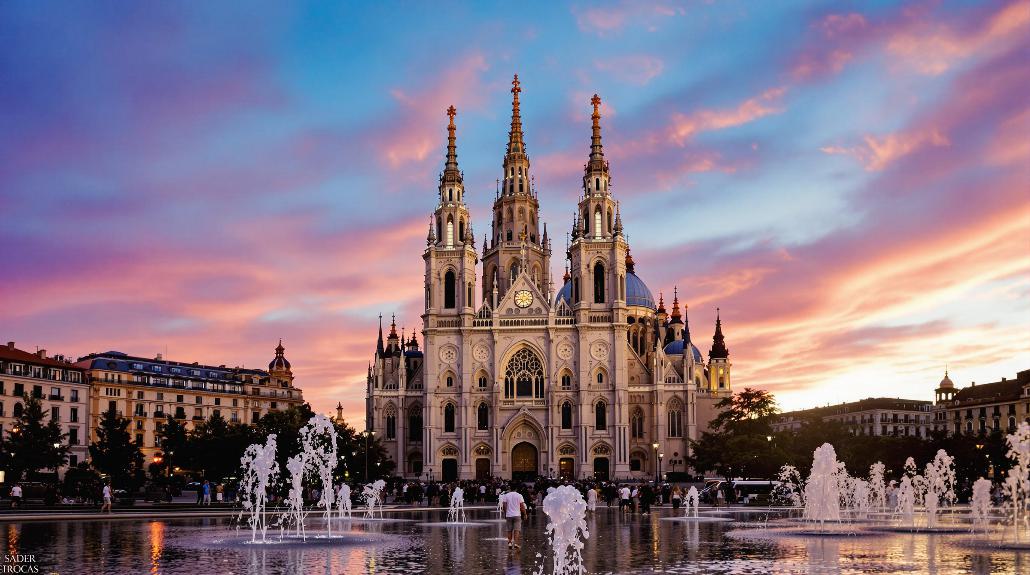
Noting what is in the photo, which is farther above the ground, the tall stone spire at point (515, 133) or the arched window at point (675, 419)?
the tall stone spire at point (515, 133)

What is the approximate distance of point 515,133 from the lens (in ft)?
367

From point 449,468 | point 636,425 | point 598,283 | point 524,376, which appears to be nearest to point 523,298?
point 598,283

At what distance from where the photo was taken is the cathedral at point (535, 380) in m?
95.0

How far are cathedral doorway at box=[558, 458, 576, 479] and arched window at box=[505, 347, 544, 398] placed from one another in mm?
6557

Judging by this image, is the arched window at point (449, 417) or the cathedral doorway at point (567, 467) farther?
the arched window at point (449, 417)

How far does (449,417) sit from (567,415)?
11.5m

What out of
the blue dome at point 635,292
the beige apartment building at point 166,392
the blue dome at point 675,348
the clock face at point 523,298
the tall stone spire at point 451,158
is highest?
the tall stone spire at point 451,158

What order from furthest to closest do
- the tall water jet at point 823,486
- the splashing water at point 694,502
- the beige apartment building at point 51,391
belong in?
the beige apartment building at point 51,391 < the splashing water at point 694,502 < the tall water jet at point 823,486

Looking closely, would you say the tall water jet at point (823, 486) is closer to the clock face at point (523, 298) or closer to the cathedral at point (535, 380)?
the cathedral at point (535, 380)

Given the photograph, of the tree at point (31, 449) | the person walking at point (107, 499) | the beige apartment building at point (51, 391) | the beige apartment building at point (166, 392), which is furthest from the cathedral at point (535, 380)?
the person walking at point (107, 499)

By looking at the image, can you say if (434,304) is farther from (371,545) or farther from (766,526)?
(371,545)

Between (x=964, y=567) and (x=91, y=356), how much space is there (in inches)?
3937

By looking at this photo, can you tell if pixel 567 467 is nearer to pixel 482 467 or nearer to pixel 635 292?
pixel 482 467

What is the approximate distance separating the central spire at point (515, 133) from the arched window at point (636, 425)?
32566mm
